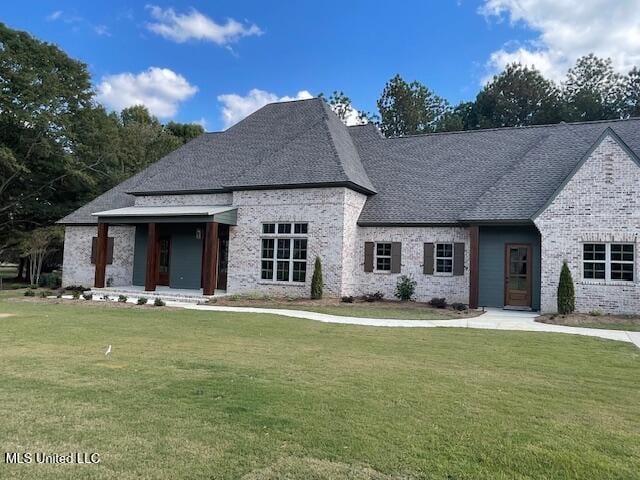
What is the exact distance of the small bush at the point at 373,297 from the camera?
1880 cm

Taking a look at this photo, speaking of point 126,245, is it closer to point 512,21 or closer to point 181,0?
point 181,0

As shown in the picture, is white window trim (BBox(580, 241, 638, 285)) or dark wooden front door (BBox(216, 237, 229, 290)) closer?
white window trim (BBox(580, 241, 638, 285))

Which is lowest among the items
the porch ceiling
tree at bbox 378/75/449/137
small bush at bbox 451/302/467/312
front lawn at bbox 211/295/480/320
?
front lawn at bbox 211/295/480/320

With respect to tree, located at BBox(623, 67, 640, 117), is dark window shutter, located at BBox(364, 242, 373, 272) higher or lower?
lower

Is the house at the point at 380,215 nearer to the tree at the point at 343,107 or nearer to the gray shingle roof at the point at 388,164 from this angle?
the gray shingle roof at the point at 388,164

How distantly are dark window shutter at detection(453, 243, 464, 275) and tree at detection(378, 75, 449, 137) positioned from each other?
31017 mm

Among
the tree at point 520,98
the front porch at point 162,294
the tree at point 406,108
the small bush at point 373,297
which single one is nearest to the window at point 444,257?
the small bush at point 373,297

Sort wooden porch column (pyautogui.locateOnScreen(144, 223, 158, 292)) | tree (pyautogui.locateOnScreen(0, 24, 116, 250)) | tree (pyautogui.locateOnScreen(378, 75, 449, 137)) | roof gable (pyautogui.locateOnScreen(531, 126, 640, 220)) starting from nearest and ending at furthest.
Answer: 1. roof gable (pyautogui.locateOnScreen(531, 126, 640, 220))
2. wooden porch column (pyautogui.locateOnScreen(144, 223, 158, 292))
3. tree (pyautogui.locateOnScreen(0, 24, 116, 250))
4. tree (pyautogui.locateOnScreen(378, 75, 449, 137))

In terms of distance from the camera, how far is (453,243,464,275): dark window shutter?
60.3ft

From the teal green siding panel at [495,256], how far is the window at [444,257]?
119 cm

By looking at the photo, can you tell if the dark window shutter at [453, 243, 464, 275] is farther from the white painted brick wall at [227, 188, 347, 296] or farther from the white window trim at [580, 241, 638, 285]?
the white painted brick wall at [227, 188, 347, 296]

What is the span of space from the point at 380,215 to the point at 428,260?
2.76m

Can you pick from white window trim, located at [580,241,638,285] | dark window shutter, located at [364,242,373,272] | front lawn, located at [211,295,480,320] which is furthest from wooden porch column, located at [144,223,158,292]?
white window trim, located at [580,241,638,285]

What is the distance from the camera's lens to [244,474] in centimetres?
373
